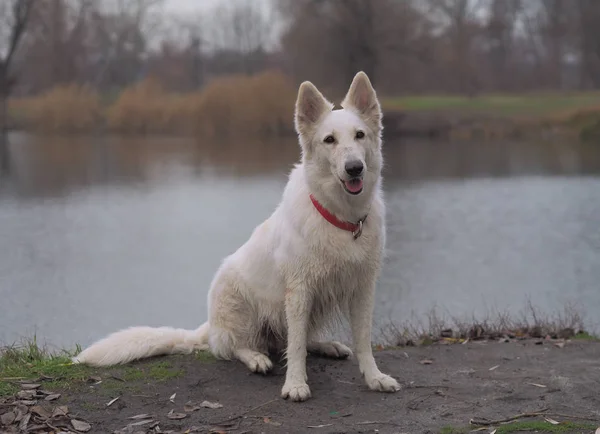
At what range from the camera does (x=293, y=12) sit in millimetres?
42000

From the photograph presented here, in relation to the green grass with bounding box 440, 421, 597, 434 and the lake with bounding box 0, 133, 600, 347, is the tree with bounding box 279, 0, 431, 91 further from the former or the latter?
the green grass with bounding box 440, 421, 597, 434

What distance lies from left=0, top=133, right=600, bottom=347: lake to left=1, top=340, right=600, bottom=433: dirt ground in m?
3.93

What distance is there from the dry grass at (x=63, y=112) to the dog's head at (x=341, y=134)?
3818 centimetres

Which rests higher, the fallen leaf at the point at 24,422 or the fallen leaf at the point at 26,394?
the fallen leaf at the point at 26,394

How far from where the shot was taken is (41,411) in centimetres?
471

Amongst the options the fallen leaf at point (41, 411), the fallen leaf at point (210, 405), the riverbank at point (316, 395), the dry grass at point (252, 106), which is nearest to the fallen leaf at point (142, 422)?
the riverbank at point (316, 395)

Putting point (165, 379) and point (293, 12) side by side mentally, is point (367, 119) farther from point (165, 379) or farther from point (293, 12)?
point (293, 12)

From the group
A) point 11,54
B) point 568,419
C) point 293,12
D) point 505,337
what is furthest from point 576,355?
point 11,54

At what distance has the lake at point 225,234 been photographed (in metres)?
A: 10.9

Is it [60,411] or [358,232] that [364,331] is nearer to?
[358,232]

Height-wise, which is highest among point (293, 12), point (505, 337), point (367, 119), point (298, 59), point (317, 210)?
point (293, 12)

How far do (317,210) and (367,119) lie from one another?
749 millimetres

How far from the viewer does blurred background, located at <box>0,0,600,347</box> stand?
11.9 m

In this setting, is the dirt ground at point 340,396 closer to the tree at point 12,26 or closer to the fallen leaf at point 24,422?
the fallen leaf at point 24,422
